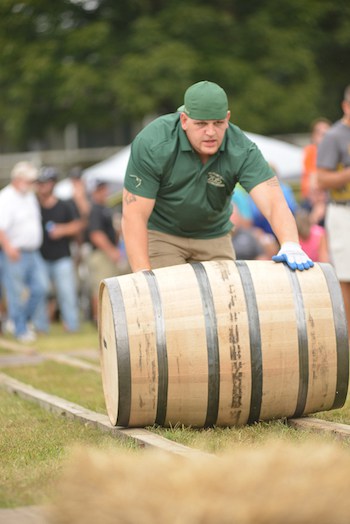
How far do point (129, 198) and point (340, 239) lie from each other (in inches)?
140

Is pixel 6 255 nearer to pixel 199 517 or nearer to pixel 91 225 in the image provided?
pixel 91 225

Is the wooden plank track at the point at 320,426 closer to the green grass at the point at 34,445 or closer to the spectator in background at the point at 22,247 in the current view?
the green grass at the point at 34,445

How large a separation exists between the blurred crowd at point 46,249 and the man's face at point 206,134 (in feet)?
26.2

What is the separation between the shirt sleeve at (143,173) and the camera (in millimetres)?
7363

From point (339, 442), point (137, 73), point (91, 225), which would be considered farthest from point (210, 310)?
point (137, 73)

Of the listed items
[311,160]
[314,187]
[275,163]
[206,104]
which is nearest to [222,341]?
[206,104]

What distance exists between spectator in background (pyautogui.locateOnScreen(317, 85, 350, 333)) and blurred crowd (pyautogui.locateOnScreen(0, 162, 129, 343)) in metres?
5.42

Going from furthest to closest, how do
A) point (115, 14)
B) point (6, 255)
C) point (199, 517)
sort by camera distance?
point (115, 14) < point (6, 255) < point (199, 517)

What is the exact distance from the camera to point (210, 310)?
6.60 meters

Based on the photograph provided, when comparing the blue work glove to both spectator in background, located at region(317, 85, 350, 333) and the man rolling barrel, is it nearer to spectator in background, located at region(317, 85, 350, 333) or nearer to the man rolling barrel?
the man rolling barrel

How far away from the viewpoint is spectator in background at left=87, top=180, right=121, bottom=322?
17516 millimetres

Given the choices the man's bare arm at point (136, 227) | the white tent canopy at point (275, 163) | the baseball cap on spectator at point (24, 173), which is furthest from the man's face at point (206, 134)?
the white tent canopy at point (275, 163)

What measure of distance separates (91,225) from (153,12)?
21.7 m

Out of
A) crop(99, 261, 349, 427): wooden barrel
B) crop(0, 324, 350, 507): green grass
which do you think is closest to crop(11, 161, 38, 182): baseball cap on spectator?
crop(0, 324, 350, 507): green grass
